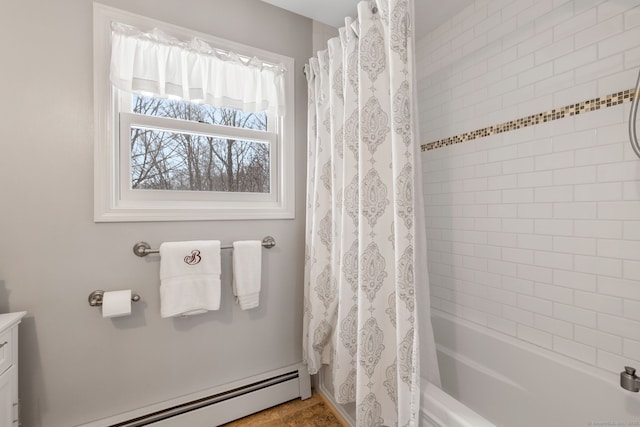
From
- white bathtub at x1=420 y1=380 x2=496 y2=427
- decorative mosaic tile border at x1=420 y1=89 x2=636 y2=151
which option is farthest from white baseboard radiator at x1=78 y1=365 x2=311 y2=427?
decorative mosaic tile border at x1=420 y1=89 x2=636 y2=151

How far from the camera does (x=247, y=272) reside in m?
1.49

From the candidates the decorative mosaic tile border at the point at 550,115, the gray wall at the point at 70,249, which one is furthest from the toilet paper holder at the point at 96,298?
the decorative mosaic tile border at the point at 550,115

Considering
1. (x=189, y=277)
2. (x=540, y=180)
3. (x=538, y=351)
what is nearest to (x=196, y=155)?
(x=189, y=277)

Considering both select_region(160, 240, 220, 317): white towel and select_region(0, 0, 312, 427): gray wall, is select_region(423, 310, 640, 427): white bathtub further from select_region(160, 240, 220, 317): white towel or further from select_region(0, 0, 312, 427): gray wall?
select_region(0, 0, 312, 427): gray wall

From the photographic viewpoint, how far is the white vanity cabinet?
98 cm

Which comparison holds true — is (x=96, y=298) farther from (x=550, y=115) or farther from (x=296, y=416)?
(x=550, y=115)

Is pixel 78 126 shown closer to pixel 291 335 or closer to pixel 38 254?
pixel 38 254

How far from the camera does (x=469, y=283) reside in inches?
67.7

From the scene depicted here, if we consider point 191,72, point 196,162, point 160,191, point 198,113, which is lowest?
point 160,191

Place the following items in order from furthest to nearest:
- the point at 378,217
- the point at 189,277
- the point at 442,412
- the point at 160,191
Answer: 1. the point at 160,191
2. the point at 189,277
3. the point at 378,217
4. the point at 442,412

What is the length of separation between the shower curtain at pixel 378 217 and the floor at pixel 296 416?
0.41 m

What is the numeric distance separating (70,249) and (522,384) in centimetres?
223

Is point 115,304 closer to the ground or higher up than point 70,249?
closer to the ground

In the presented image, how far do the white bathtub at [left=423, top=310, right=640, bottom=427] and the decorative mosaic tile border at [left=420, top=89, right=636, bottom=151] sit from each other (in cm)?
112
